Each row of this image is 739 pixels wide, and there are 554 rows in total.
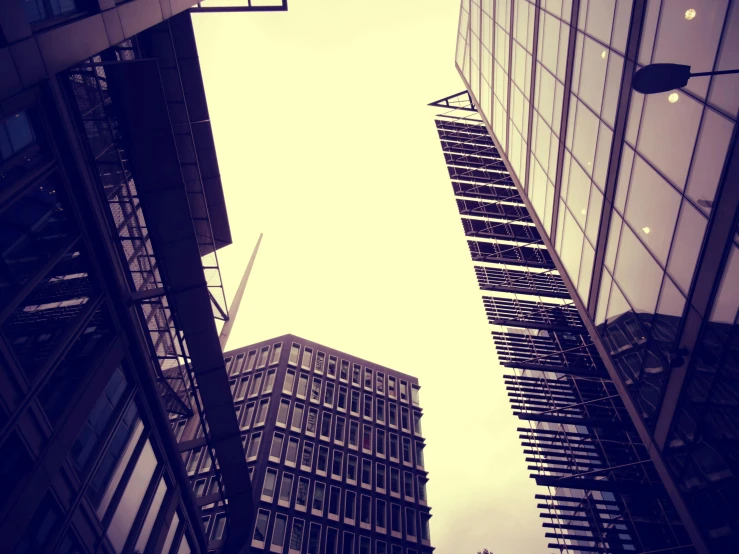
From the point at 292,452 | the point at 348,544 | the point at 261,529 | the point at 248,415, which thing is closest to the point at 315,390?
the point at 248,415

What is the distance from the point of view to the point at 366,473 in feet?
198

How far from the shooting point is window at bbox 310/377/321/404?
216ft

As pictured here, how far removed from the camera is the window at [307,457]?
56412 mm

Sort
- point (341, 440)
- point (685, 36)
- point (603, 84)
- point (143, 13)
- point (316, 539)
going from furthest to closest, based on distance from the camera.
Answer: point (341, 440), point (316, 539), point (603, 84), point (143, 13), point (685, 36)

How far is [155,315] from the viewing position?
1656 cm

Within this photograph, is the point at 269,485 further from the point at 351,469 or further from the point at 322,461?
the point at 351,469

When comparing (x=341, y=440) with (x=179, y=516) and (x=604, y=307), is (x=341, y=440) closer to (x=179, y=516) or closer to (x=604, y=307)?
(x=179, y=516)

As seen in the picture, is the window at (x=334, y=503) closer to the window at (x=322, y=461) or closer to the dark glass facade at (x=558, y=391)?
the window at (x=322, y=461)

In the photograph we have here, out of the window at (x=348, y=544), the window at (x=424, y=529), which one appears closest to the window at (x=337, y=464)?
the window at (x=348, y=544)

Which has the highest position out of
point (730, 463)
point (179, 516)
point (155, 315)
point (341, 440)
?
point (341, 440)

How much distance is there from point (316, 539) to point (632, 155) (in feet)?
164

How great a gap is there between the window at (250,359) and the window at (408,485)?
26595 mm

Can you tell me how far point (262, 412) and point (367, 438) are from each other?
14496 millimetres

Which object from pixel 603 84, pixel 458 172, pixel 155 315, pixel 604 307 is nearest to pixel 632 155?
pixel 603 84
